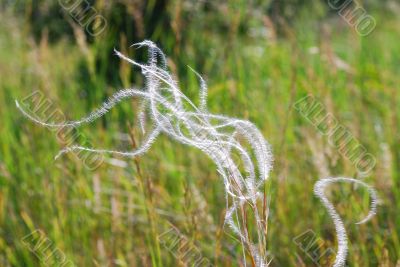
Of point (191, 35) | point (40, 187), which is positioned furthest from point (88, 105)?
point (191, 35)

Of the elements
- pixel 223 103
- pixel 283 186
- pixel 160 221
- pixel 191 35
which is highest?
pixel 191 35

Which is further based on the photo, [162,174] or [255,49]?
[255,49]

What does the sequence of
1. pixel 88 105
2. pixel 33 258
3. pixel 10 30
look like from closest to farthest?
pixel 33 258 < pixel 88 105 < pixel 10 30

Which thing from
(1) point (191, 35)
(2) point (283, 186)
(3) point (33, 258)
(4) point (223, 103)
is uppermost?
(1) point (191, 35)

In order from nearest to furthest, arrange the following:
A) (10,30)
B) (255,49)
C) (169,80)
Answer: (169,80) < (10,30) < (255,49)

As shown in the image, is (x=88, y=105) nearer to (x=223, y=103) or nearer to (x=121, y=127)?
(x=121, y=127)

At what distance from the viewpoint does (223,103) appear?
80.3 inches

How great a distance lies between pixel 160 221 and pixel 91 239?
18cm

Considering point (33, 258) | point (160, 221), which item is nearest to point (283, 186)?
point (160, 221)

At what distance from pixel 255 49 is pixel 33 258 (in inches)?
91.4

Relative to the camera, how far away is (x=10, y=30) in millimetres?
3189

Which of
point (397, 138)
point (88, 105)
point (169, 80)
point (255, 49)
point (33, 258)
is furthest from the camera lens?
point (255, 49)

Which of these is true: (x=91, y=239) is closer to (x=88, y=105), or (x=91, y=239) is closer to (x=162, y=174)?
(x=162, y=174)

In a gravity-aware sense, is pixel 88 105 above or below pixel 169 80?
below
